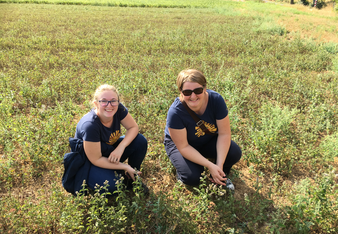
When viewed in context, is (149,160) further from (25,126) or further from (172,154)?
(25,126)

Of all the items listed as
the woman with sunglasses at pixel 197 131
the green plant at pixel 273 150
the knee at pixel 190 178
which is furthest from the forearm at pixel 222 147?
the green plant at pixel 273 150

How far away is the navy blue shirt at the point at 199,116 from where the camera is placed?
2875 millimetres

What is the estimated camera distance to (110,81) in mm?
5809

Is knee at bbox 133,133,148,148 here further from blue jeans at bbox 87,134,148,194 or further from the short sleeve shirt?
the short sleeve shirt

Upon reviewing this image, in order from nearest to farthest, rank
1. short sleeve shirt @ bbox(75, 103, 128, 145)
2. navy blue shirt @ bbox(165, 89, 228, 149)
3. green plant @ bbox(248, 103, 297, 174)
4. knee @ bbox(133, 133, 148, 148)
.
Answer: short sleeve shirt @ bbox(75, 103, 128, 145) → navy blue shirt @ bbox(165, 89, 228, 149) → knee @ bbox(133, 133, 148, 148) → green plant @ bbox(248, 103, 297, 174)

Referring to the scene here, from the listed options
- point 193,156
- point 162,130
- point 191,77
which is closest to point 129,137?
point 193,156

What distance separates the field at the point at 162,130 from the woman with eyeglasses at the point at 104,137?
307 mm

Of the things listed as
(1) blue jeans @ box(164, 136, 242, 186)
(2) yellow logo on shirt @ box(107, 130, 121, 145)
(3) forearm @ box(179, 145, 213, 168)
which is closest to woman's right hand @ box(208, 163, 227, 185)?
(3) forearm @ box(179, 145, 213, 168)

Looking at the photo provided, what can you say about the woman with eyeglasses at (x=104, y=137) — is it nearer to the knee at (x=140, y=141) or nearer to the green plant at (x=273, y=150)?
the knee at (x=140, y=141)

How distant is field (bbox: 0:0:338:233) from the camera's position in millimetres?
2506

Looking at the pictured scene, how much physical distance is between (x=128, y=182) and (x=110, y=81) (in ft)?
11.3

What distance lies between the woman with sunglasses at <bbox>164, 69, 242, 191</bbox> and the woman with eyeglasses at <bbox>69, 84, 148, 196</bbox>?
0.66 metres

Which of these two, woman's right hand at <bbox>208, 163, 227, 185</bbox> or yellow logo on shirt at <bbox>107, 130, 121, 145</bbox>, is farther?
yellow logo on shirt at <bbox>107, 130, 121, 145</bbox>

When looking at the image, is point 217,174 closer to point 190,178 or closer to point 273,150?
point 190,178
